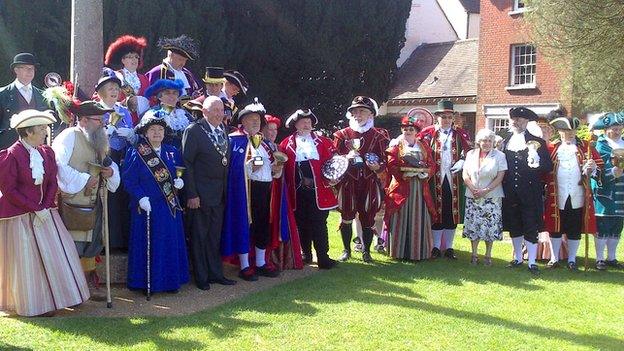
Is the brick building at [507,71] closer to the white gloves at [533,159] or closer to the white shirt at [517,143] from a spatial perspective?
the white shirt at [517,143]

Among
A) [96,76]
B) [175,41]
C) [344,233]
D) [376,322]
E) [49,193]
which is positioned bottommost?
[376,322]

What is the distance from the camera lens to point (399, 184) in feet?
27.0

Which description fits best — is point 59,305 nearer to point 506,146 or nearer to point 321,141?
point 321,141

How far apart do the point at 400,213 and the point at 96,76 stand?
3947 millimetres

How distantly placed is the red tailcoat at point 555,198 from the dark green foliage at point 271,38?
727cm

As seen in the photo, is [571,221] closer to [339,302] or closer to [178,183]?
[339,302]

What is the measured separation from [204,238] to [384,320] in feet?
6.97

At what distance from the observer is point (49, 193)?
18.2 ft

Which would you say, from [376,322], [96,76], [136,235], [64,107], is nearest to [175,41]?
[96,76]

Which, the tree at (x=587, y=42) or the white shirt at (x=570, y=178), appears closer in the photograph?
the white shirt at (x=570, y=178)

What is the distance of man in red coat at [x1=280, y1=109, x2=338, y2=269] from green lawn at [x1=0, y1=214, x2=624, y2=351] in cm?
49

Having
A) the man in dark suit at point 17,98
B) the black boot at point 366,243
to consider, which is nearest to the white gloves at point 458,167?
the black boot at point 366,243

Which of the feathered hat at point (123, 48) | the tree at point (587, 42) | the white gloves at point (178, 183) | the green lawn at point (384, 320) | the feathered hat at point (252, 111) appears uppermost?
the tree at point (587, 42)

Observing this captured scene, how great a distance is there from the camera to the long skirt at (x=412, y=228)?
8.22m
